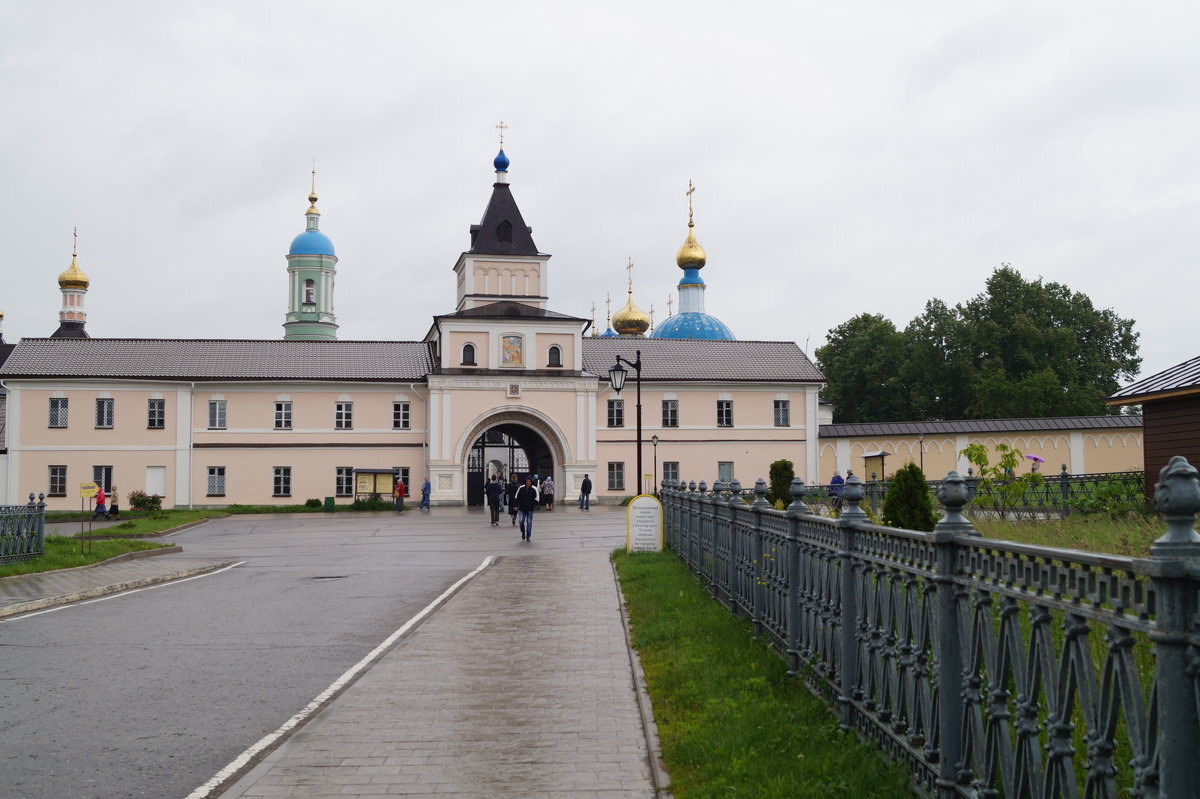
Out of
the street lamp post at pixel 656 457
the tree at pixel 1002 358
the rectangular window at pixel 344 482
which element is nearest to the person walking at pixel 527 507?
the street lamp post at pixel 656 457

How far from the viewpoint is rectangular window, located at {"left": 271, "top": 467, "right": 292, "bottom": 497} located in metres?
48.3

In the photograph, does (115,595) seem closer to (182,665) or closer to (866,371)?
(182,665)

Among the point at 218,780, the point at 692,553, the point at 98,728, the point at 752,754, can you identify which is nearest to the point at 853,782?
the point at 752,754

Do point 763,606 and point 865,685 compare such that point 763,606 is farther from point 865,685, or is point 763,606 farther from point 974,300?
point 974,300

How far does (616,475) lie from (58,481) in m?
24.4

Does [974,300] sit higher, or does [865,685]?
[974,300]

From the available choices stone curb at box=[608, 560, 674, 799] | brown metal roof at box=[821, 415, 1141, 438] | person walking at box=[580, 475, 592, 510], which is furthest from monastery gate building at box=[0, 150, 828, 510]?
stone curb at box=[608, 560, 674, 799]

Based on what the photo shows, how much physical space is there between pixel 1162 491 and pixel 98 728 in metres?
6.77

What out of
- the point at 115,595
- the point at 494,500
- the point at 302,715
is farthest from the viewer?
the point at 494,500

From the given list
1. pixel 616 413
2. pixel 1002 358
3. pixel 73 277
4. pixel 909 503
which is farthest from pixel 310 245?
pixel 909 503

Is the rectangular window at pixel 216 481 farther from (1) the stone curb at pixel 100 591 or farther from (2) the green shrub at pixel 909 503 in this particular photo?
(2) the green shrub at pixel 909 503

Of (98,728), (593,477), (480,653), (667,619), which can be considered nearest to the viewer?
(98,728)

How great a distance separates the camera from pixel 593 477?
5091cm

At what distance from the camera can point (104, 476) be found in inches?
1828
